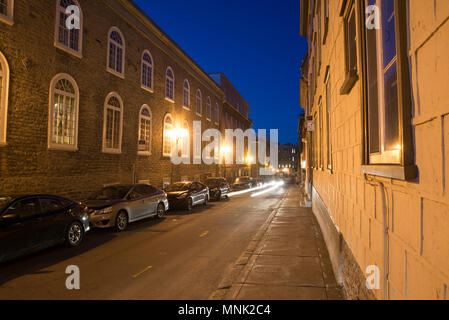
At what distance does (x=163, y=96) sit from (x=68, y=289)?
1800cm

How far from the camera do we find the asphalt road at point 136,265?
16.9 ft

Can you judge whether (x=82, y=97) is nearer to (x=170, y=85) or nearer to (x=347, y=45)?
(x=170, y=85)

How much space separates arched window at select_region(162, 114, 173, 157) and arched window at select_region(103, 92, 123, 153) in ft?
17.2

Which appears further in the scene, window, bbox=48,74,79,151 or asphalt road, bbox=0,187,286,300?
window, bbox=48,74,79,151

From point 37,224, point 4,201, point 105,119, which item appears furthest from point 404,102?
point 105,119

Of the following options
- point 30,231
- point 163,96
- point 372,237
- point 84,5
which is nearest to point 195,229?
point 30,231

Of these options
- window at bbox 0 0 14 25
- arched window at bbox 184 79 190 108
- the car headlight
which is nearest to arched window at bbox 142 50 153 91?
arched window at bbox 184 79 190 108

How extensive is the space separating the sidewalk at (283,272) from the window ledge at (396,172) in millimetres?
2976

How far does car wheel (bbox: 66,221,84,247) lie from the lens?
8070 millimetres

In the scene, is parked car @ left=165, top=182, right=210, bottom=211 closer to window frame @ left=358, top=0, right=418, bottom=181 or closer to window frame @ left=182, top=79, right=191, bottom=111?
window frame @ left=182, top=79, right=191, bottom=111

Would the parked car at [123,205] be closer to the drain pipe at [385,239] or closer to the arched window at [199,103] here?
the drain pipe at [385,239]

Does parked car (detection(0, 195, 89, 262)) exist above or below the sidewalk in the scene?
above

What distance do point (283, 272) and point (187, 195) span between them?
10893mm

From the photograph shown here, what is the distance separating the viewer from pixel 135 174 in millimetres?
17906
